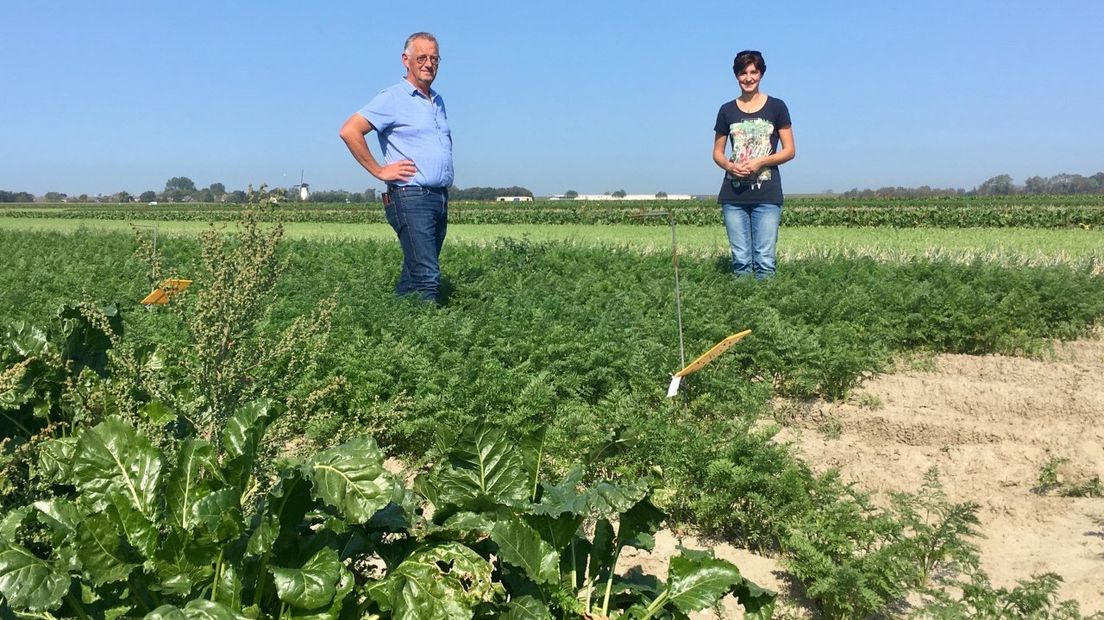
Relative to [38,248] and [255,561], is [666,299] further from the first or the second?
[38,248]

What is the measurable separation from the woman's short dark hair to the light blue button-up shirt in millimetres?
3093

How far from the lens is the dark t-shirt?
8227 millimetres

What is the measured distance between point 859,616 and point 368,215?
45176mm

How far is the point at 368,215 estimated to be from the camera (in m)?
46.3

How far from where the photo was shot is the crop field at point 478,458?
2291 mm

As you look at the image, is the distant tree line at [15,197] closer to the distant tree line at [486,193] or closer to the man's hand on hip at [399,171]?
the distant tree line at [486,193]

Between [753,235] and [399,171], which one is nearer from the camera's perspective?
[399,171]

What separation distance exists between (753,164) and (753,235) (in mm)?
766

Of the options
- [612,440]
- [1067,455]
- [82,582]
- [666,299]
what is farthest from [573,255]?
[82,582]

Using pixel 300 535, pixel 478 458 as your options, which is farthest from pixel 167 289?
pixel 478 458

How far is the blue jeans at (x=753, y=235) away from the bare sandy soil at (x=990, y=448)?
225 cm

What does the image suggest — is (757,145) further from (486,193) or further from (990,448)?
(486,193)

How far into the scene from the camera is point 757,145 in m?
8.30

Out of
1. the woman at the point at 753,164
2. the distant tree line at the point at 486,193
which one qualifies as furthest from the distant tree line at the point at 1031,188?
the woman at the point at 753,164
